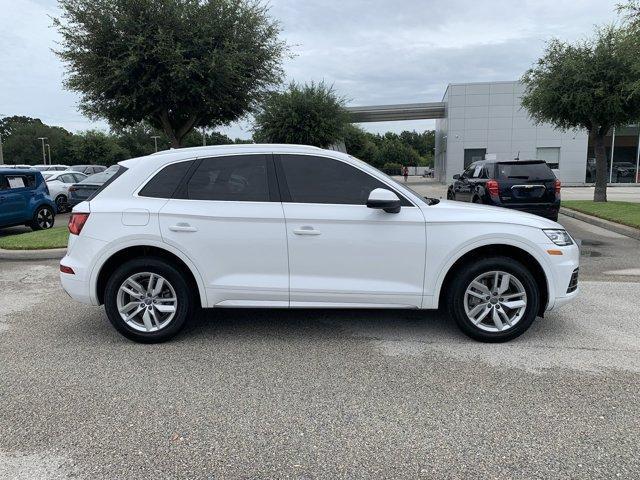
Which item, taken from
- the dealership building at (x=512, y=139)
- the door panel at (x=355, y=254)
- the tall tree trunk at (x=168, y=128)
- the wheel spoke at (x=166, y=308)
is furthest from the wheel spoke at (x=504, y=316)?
the dealership building at (x=512, y=139)

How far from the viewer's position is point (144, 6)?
12.6m

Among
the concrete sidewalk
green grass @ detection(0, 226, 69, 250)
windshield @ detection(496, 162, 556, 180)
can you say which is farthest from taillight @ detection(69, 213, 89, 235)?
the concrete sidewalk

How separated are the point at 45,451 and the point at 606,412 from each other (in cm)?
355

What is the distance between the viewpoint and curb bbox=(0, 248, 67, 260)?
8.91m

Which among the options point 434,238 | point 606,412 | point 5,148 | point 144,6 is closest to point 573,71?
point 144,6

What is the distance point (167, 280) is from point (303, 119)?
82.2 ft

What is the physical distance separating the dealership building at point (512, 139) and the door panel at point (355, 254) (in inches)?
1313

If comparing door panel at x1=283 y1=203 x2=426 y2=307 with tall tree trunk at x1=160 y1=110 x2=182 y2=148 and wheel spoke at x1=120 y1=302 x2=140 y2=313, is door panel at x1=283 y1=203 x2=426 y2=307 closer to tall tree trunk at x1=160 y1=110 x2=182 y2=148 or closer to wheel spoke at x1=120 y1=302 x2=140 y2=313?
wheel spoke at x1=120 y1=302 x2=140 y2=313

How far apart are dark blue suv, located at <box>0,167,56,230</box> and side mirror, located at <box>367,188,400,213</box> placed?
33.6 feet

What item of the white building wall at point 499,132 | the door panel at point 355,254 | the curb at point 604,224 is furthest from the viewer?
the white building wall at point 499,132

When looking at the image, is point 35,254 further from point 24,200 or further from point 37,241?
point 24,200

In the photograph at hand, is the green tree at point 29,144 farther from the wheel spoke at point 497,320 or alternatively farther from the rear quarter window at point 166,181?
the wheel spoke at point 497,320

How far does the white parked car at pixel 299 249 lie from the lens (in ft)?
14.8

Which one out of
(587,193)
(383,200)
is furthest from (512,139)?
(383,200)
